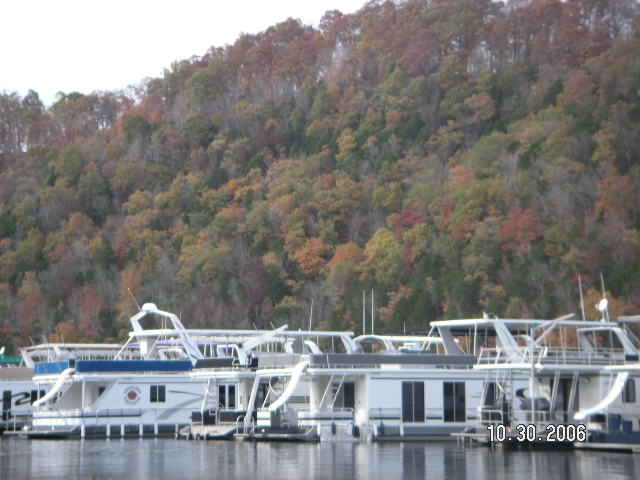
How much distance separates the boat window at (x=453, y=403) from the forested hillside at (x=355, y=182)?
2510 centimetres

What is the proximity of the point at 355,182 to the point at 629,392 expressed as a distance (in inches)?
2510

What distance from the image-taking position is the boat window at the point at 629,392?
A: 3966cm

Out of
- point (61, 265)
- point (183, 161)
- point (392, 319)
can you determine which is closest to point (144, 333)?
point (392, 319)

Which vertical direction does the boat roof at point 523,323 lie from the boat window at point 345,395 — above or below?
above

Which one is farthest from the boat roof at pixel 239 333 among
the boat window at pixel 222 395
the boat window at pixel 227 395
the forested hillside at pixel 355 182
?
the forested hillside at pixel 355 182

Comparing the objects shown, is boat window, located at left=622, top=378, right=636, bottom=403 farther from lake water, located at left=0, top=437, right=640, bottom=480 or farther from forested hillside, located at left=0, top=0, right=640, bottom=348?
forested hillside, located at left=0, top=0, right=640, bottom=348

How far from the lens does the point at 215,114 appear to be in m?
130

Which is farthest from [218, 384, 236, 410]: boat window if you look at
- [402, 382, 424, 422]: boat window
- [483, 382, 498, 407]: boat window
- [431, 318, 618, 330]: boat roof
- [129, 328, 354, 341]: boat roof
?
[483, 382, 498, 407]: boat window

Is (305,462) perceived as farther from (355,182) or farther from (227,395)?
(355,182)

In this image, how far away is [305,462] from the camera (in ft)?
109

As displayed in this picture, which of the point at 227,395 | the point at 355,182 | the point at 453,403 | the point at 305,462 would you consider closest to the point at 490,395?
the point at 453,403

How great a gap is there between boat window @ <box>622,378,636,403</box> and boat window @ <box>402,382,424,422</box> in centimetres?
806

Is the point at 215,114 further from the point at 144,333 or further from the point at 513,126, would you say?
the point at 144,333

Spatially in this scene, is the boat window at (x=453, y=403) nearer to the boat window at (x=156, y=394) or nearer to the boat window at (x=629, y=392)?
the boat window at (x=629, y=392)
